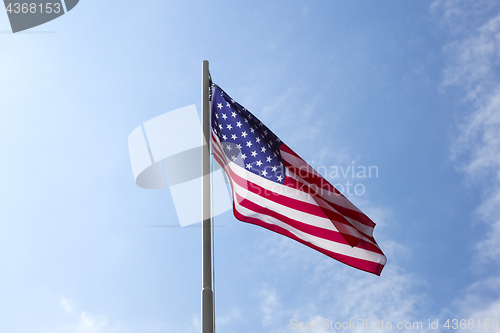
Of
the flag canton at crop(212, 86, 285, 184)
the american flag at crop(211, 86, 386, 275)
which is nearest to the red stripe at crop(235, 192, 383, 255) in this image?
the american flag at crop(211, 86, 386, 275)

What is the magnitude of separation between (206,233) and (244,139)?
276 centimetres

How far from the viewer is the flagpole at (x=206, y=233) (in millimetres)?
7826

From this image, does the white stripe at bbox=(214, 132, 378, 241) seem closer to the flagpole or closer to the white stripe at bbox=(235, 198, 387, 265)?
the white stripe at bbox=(235, 198, 387, 265)

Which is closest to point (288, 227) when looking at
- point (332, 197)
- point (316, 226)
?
point (316, 226)

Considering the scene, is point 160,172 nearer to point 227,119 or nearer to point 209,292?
point 227,119

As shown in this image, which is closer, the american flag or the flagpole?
the flagpole

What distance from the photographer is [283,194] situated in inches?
408

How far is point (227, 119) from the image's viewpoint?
1077cm

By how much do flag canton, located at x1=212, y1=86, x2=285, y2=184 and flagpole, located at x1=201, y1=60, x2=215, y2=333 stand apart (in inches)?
24.4

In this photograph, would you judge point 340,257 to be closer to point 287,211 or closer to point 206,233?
point 287,211

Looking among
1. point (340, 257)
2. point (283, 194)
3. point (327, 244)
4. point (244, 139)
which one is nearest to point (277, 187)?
point (283, 194)

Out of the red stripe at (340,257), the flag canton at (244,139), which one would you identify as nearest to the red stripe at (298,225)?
the red stripe at (340,257)

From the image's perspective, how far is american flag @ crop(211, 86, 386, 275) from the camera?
10125 millimetres

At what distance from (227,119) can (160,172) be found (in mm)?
2175
